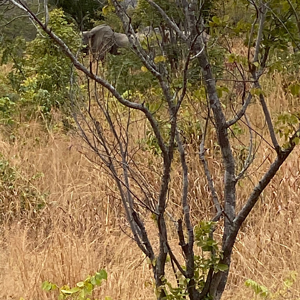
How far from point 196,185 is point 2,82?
14.3 feet

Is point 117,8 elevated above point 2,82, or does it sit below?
below

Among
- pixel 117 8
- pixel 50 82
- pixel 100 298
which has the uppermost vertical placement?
pixel 50 82

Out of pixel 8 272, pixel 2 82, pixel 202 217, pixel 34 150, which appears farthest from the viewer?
pixel 2 82

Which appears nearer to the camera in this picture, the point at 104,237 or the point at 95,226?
the point at 104,237

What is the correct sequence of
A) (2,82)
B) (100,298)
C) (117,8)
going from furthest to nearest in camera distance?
1. (2,82)
2. (100,298)
3. (117,8)

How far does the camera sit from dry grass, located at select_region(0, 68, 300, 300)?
2.35 metres

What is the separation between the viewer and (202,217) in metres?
3.04

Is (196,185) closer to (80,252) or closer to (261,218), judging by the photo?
(261,218)

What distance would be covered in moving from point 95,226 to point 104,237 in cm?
14

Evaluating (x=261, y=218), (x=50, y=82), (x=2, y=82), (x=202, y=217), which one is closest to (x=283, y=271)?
(x=261, y=218)

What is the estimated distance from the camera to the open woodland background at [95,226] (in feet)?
7.72

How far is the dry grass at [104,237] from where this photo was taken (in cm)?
235

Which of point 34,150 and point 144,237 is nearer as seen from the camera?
point 144,237

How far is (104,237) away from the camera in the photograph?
2.89 meters
